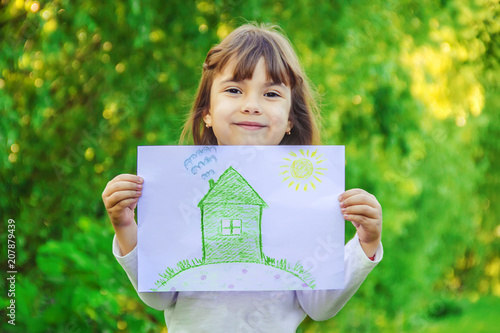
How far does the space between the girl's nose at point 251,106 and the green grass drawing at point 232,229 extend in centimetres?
19

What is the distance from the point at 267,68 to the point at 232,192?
39cm

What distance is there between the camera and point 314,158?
1.61 m

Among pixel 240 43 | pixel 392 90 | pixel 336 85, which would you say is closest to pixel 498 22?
pixel 392 90

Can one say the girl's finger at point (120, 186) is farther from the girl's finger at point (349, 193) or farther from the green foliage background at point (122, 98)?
the green foliage background at point (122, 98)

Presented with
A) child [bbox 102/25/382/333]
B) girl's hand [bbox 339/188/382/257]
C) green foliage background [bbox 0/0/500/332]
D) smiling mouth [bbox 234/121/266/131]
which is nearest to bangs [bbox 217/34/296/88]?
child [bbox 102/25/382/333]

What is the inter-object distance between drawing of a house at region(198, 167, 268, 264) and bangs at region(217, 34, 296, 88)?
1.00ft

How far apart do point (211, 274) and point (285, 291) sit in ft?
0.82

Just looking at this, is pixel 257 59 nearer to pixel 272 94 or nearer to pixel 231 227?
pixel 272 94

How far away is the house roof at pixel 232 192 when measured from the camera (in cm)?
159

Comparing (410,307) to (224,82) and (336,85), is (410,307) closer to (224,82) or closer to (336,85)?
(336,85)

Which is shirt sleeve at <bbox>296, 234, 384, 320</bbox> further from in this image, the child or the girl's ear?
the girl's ear

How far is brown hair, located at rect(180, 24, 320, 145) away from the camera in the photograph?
5.50ft

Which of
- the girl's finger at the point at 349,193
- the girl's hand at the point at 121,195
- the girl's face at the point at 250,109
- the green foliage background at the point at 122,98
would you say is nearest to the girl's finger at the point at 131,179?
the girl's hand at the point at 121,195

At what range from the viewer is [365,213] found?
61.0 inches
